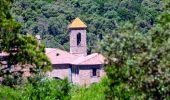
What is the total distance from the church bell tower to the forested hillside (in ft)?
19.4

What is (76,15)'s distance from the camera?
80500 millimetres

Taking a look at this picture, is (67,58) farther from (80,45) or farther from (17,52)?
(17,52)

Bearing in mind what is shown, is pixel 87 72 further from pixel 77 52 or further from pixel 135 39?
pixel 135 39

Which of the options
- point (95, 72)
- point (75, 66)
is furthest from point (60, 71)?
point (95, 72)

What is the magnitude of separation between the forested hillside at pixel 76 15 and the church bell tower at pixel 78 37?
590 centimetres

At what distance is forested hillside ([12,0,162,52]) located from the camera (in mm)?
73500

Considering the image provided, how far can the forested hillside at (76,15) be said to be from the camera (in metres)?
73.5

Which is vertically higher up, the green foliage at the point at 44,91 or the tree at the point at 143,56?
the tree at the point at 143,56

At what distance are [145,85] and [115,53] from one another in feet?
2.28

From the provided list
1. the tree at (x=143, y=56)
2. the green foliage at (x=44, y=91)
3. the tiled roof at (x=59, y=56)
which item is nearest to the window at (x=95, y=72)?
the tiled roof at (x=59, y=56)

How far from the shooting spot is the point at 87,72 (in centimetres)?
5944

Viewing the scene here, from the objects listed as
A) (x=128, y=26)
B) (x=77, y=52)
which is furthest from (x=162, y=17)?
(x=77, y=52)

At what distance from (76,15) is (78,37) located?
1628 cm

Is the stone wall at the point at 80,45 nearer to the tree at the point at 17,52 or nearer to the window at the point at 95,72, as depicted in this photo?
the window at the point at 95,72
